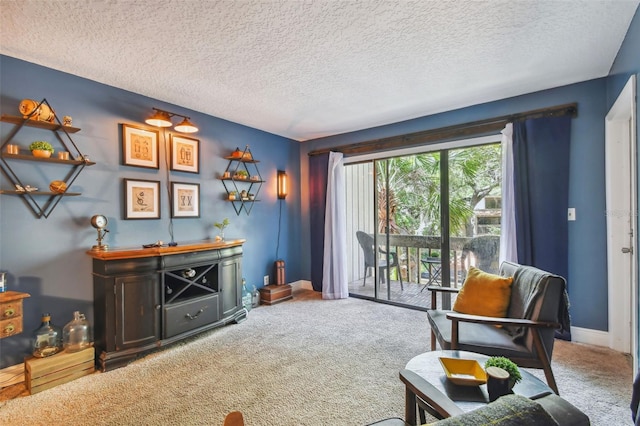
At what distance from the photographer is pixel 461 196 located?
136 inches

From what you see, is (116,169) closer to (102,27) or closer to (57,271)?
(57,271)

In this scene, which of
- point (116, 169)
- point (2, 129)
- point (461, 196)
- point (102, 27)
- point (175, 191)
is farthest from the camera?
point (461, 196)

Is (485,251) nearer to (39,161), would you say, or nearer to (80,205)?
(80,205)

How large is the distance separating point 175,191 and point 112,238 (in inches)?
30.5

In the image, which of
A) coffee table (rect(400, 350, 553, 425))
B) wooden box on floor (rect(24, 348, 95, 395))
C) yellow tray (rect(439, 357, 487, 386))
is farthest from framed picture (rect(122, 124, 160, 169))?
yellow tray (rect(439, 357, 487, 386))

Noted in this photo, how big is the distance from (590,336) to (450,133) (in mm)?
2446

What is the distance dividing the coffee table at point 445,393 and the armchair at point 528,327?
1.43 feet

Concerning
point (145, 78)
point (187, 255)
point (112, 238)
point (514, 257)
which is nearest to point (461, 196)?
point (514, 257)

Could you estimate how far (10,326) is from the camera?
195 centimetres

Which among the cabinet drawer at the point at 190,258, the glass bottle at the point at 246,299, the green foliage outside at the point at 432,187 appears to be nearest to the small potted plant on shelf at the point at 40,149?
the cabinet drawer at the point at 190,258

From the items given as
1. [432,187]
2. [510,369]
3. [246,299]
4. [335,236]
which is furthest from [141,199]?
[432,187]

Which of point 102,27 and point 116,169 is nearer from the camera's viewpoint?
point 102,27

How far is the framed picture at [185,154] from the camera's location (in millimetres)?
3186

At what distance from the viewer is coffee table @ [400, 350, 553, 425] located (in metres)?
1.09
